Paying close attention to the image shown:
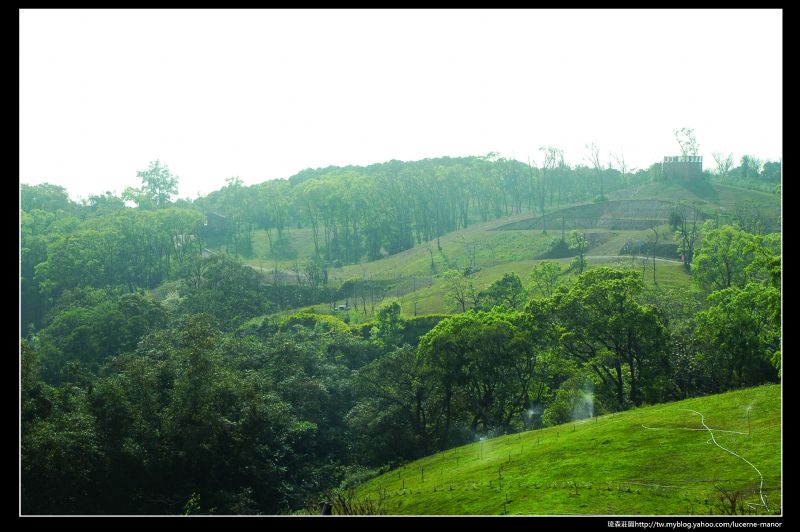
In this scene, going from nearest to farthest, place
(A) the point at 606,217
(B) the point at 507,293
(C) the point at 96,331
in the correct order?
(B) the point at 507,293 → (C) the point at 96,331 → (A) the point at 606,217

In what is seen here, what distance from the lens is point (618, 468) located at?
621 inches

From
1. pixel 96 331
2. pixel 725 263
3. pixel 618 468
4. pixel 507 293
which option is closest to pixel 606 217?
pixel 725 263

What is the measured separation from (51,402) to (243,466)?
5560 mm

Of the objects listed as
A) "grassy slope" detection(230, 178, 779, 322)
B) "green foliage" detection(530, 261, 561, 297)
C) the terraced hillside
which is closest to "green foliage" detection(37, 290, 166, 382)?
"grassy slope" detection(230, 178, 779, 322)

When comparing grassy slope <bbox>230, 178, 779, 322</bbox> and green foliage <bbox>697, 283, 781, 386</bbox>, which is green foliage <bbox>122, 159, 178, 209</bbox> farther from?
green foliage <bbox>697, 283, 781, 386</bbox>

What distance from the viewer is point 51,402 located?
2091 cm

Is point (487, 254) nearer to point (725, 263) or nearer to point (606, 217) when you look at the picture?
point (606, 217)

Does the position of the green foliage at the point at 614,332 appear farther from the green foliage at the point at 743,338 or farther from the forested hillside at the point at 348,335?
the green foliage at the point at 743,338

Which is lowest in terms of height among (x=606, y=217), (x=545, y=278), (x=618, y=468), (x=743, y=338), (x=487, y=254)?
(x=618, y=468)

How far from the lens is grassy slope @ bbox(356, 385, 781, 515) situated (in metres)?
13.5

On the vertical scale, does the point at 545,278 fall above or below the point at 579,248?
below

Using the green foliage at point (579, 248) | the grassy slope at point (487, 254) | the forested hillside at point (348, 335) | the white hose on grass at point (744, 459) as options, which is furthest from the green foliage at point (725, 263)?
the white hose on grass at point (744, 459)

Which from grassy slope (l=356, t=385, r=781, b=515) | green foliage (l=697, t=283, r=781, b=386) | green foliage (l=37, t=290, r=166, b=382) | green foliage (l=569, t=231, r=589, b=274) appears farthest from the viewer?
green foliage (l=569, t=231, r=589, b=274)

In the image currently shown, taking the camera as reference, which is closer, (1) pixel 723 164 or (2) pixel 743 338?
(2) pixel 743 338
